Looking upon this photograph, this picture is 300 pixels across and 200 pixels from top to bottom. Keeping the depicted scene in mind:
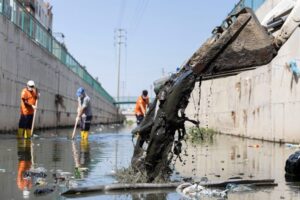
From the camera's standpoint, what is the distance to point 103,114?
65.6 metres

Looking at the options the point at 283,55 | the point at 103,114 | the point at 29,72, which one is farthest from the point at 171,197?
the point at 103,114

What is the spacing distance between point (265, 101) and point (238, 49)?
1331 cm

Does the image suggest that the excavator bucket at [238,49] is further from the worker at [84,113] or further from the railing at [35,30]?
the railing at [35,30]

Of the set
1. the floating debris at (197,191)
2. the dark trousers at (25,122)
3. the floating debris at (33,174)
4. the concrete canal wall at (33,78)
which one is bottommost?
the floating debris at (197,191)

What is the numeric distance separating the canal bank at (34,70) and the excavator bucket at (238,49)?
14.0 meters

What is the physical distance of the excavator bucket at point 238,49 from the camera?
6.26 meters

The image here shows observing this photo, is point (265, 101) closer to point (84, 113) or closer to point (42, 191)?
point (84, 113)

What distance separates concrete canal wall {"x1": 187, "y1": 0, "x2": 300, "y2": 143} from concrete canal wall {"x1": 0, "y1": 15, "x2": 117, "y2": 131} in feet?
23.4

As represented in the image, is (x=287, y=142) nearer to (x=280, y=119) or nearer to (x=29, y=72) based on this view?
(x=280, y=119)

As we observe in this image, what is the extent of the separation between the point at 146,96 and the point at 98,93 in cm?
4158

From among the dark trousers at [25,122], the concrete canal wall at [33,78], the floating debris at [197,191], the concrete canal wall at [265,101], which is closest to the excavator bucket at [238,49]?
the floating debris at [197,191]

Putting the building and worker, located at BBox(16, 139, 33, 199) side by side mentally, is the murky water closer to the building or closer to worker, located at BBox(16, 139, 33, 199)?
worker, located at BBox(16, 139, 33, 199)

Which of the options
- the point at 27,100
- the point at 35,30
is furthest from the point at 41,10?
the point at 27,100

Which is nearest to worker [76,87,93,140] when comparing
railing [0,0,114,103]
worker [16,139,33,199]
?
railing [0,0,114,103]
